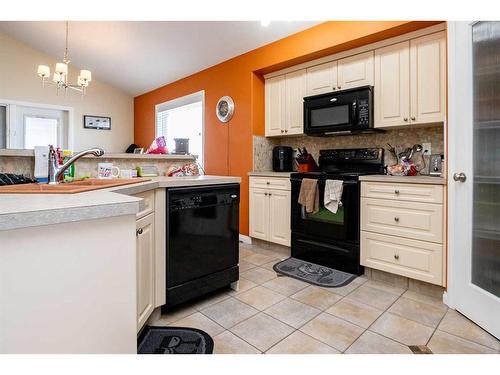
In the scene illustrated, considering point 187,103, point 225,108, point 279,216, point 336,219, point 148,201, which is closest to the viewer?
point 148,201

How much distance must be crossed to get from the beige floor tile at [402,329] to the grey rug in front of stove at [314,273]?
0.54 meters

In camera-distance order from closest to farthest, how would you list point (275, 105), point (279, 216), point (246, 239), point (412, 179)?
point (412, 179), point (279, 216), point (275, 105), point (246, 239)

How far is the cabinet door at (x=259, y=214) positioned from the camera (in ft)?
11.0

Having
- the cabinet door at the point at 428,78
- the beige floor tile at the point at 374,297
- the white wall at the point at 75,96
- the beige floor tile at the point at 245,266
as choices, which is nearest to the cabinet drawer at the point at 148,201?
the beige floor tile at the point at 245,266

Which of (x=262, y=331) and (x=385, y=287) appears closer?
(x=262, y=331)

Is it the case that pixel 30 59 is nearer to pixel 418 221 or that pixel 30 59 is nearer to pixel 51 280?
pixel 51 280

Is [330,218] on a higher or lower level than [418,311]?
higher

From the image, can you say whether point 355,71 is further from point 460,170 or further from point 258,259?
point 258,259

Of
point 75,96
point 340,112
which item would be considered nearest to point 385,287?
point 340,112

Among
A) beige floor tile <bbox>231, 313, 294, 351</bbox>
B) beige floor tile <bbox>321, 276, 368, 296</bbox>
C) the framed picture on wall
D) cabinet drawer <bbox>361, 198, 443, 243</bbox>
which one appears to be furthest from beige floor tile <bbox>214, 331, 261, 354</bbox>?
the framed picture on wall

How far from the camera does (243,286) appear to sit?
2.36 m

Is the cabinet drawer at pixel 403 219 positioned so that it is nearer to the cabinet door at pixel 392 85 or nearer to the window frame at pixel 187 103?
the cabinet door at pixel 392 85

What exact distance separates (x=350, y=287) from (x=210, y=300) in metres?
1.11

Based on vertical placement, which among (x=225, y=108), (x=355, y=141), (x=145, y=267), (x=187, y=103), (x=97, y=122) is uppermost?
(x=187, y=103)
